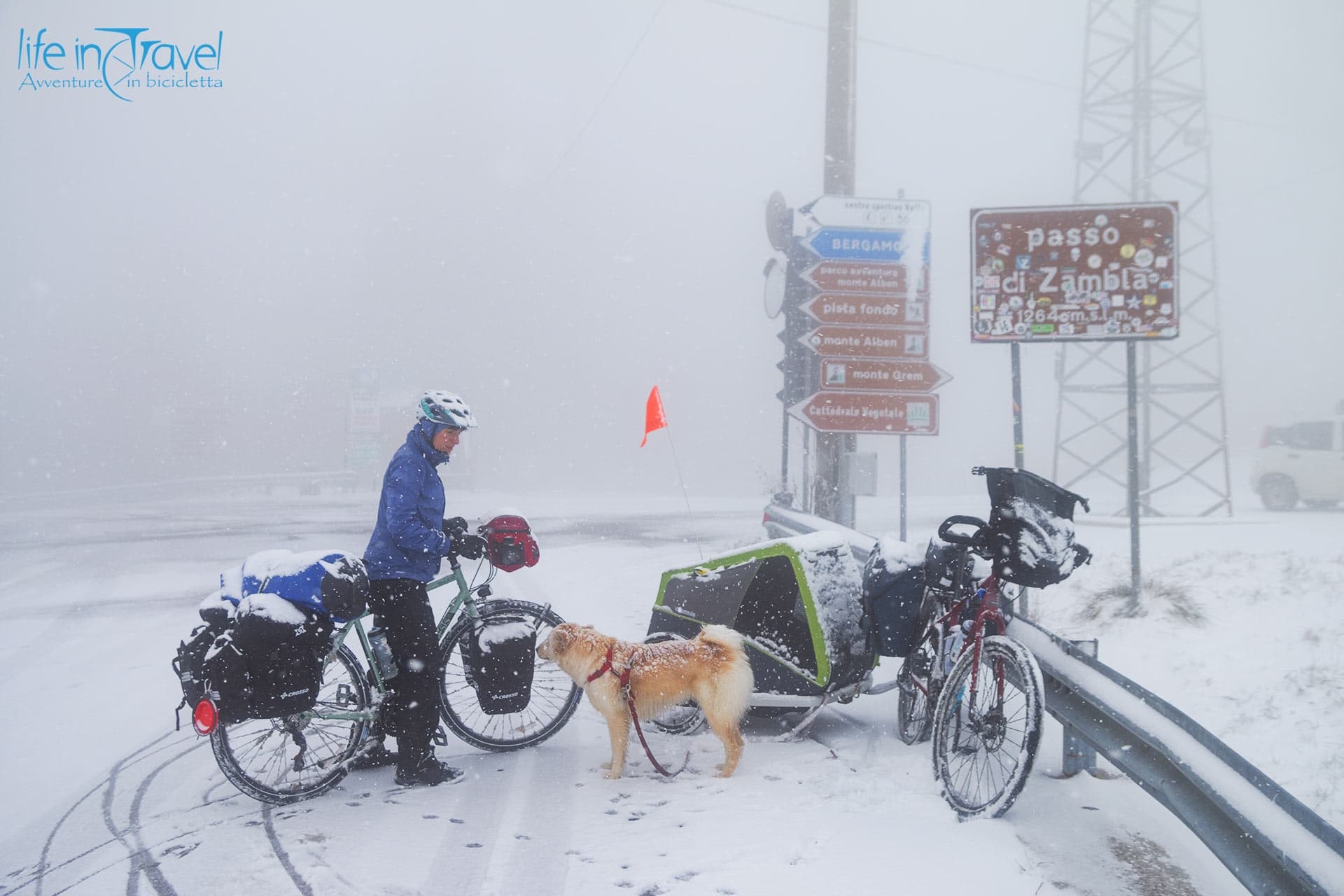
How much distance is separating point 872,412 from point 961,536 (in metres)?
5.75

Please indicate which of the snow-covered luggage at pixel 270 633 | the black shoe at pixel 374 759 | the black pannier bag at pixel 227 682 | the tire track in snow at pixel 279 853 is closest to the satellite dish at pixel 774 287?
the black shoe at pixel 374 759

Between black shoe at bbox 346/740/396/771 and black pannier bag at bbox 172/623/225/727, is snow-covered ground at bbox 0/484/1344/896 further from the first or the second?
black pannier bag at bbox 172/623/225/727

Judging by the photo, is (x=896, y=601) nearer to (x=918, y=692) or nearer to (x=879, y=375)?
(x=918, y=692)

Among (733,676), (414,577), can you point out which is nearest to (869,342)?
(733,676)

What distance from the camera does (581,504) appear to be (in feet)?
83.4

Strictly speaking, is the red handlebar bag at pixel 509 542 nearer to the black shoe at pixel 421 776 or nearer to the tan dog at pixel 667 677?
the tan dog at pixel 667 677

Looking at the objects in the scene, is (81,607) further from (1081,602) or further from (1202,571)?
(1202,571)

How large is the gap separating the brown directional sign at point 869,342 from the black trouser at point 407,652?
21.4 feet

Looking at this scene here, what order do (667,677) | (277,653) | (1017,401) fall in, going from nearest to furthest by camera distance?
1. (277,653)
2. (667,677)
3. (1017,401)

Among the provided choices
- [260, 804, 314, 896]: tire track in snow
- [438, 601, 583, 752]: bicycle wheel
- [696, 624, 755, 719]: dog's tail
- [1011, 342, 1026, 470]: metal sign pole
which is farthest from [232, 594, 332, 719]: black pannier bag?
[1011, 342, 1026, 470]: metal sign pole

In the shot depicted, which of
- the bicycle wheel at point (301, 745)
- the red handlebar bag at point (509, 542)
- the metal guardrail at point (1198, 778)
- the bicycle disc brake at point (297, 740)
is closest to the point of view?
the metal guardrail at point (1198, 778)

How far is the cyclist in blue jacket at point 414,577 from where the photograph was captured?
14.2ft

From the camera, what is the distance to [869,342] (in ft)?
32.0

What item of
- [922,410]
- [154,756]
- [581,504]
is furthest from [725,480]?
[154,756]
